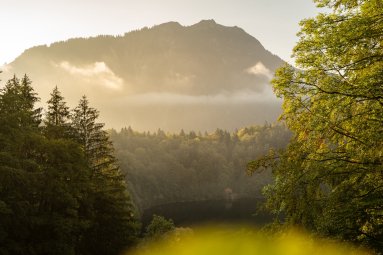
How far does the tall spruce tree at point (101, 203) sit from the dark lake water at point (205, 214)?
205ft

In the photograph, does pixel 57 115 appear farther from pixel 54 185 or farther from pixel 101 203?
pixel 54 185

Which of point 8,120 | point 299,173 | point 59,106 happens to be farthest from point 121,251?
point 299,173

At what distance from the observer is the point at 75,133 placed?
34625mm

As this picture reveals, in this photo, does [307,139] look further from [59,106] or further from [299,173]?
[59,106]

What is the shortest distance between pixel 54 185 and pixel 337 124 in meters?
22.0

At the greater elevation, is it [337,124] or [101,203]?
[337,124]

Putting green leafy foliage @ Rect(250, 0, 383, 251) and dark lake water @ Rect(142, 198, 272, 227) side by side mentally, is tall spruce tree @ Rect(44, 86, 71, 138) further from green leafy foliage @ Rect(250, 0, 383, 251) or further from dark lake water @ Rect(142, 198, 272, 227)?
dark lake water @ Rect(142, 198, 272, 227)

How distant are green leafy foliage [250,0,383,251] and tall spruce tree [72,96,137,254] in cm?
2539

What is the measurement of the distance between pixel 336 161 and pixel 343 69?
232 centimetres

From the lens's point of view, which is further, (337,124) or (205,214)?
(205,214)

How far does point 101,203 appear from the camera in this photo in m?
34.2

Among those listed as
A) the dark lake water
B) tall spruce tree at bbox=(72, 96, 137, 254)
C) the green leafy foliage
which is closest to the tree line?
tall spruce tree at bbox=(72, 96, 137, 254)

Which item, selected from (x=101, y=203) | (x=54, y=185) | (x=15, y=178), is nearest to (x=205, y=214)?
(x=101, y=203)

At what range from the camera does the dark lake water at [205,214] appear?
106312 millimetres
